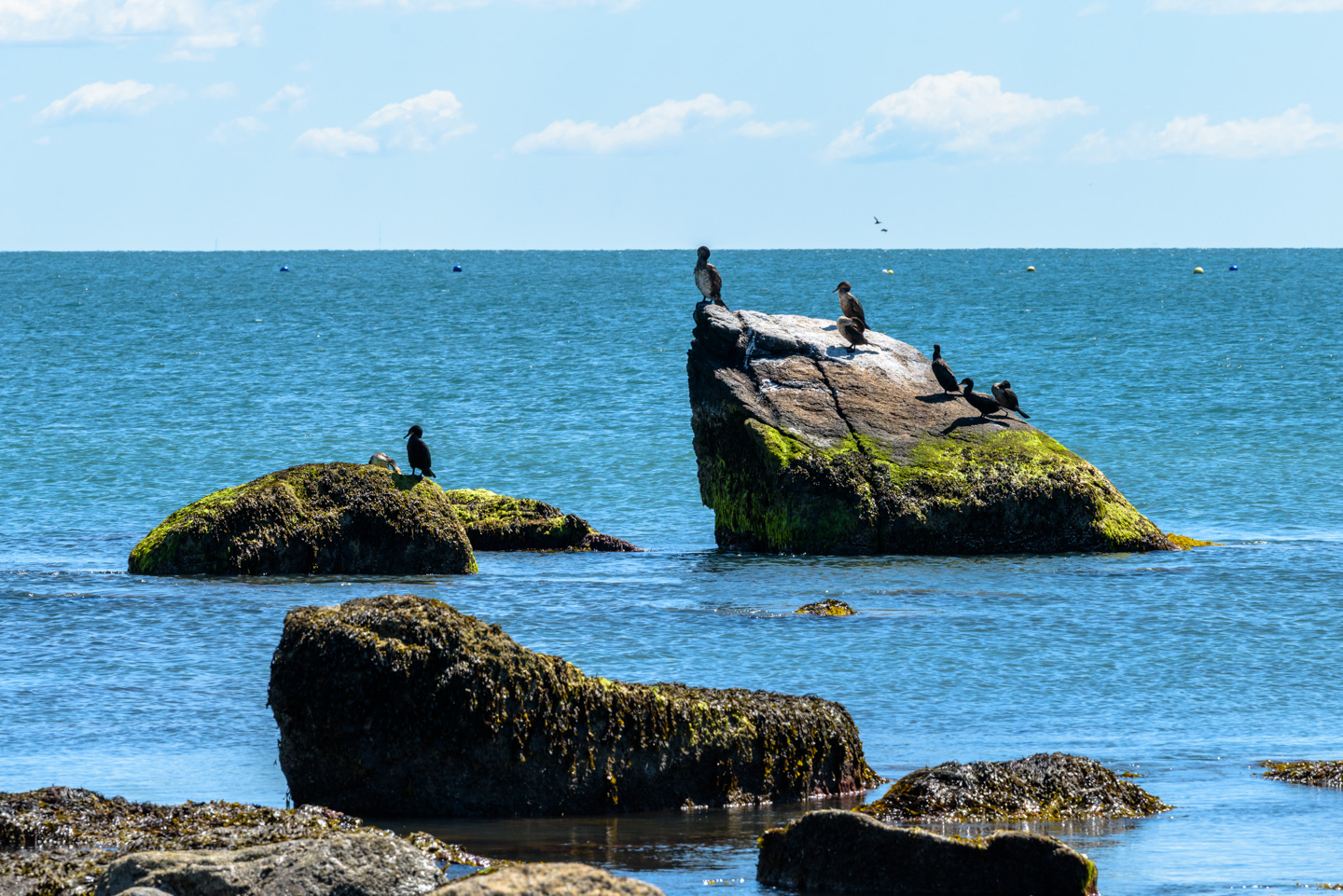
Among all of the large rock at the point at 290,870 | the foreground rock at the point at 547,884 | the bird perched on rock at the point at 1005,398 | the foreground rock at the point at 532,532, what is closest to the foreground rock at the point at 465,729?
the large rock at the point at 290,870

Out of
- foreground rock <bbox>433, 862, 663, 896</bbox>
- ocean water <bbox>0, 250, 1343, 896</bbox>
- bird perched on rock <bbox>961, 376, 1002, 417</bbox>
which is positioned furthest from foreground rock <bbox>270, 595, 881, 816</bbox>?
bird perched on rock <bbox>961, 376, 1002, 417</bbox>

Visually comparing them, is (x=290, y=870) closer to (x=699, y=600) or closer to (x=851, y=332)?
(x=699, y=600)

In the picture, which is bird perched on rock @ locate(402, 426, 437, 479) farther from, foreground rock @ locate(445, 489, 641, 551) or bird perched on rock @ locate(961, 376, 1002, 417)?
bird perched on rock @ locate(961, 376, 1002, 417)

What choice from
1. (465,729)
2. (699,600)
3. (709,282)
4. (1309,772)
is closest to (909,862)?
(465,729)

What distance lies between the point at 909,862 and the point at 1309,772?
373cm

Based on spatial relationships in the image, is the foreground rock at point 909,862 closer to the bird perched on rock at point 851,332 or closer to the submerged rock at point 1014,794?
the submerged rock at point 1014,794

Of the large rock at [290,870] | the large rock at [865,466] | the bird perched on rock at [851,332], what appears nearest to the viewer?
the large rock at [290,870]

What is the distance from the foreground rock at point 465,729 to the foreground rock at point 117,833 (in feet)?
1.98

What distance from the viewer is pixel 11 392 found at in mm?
48062

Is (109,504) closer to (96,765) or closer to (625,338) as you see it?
(96,765)

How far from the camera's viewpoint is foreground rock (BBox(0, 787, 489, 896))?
695cm

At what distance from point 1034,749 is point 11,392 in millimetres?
43629

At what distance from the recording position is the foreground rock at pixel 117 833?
6.95 m

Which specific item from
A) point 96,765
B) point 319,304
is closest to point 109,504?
point 96,765
